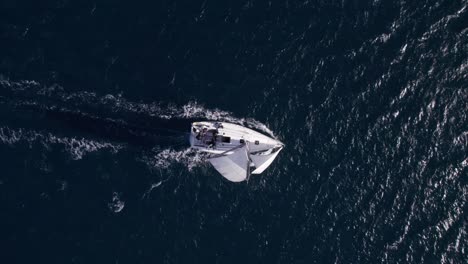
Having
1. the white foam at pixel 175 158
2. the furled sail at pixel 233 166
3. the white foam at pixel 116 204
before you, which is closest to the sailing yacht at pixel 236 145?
the furled sail at pixel 233 166

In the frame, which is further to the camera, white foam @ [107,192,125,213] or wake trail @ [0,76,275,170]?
wake trail @ [0,76,275,170]

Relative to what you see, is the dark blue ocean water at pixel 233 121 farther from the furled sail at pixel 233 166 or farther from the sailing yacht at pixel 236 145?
the furled sail at pixel 233 166

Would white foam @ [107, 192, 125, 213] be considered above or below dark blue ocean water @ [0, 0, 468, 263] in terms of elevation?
below

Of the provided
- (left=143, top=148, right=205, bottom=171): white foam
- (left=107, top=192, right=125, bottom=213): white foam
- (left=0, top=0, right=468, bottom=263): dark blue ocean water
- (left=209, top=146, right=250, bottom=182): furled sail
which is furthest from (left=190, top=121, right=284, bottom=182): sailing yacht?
(left=107, top=192, right=125, bottom=213): white foam

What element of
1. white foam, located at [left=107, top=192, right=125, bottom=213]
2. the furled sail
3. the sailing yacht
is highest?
the sailing yacht

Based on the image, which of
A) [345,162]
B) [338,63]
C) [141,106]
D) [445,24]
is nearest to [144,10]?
[141,106]

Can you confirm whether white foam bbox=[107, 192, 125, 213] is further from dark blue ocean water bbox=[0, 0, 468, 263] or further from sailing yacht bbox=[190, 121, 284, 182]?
sailing yacht bbox=[190, 121, 284, 182]

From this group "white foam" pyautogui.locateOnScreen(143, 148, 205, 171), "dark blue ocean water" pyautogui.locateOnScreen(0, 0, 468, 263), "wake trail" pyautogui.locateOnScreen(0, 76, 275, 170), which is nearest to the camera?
"dark blue ocean water" pyautogui.locateOnScreen(0, 0, 468, 263)

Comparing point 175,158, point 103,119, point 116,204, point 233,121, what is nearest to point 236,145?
point 233,121

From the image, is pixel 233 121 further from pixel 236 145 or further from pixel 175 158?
pixel 175 158
